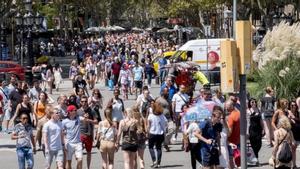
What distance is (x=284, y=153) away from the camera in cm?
1554

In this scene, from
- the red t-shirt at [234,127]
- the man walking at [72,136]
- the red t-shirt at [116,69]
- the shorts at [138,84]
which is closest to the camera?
the man walking at [72,136]

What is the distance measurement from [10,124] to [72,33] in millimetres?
87548

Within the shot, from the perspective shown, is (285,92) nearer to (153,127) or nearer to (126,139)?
(153,127)

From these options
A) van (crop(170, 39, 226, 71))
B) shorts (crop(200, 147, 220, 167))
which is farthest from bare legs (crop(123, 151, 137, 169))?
van (crop(170, 39, 226, 71))

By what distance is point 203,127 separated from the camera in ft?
53.7

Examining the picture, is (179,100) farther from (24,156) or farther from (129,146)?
(24,156)

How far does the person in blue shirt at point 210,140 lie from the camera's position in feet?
53.0

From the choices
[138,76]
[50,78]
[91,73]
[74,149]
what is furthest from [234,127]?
[91,73]

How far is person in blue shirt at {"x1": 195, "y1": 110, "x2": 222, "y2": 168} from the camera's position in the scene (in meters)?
16.2

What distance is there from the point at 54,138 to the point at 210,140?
299cm

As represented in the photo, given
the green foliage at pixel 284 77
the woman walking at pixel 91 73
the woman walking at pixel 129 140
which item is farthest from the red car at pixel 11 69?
the woman walking at pixel 129 140

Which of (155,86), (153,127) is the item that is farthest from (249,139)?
(155,86)

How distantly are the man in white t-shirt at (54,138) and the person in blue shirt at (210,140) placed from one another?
2625mm

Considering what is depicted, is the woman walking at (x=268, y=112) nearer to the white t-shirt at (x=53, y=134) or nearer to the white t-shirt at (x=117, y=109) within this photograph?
the white t-shirt at (x=117, y=109)
